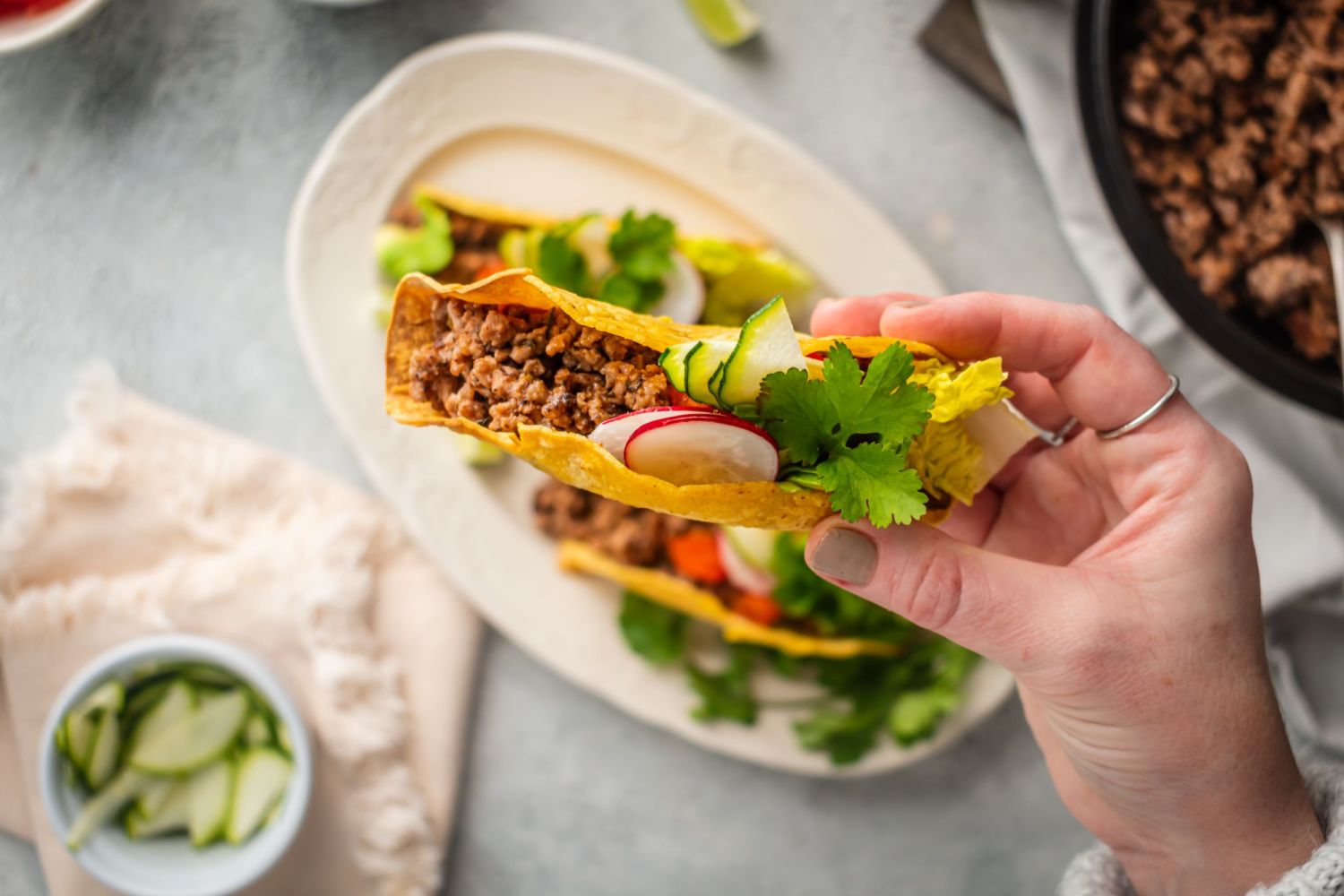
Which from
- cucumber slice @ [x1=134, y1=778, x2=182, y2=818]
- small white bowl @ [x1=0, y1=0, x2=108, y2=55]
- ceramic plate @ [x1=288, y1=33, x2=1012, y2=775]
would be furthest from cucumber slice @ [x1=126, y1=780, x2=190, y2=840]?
small white bowl @ [x1=0, y1=0, x2=108, y2=55]

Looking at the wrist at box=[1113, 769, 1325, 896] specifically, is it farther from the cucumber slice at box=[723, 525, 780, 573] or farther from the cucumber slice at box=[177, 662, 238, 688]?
the cucumber slice at box=[177, 662, 238, 688]

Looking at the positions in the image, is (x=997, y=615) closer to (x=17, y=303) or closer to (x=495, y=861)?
(x=495, y=861)

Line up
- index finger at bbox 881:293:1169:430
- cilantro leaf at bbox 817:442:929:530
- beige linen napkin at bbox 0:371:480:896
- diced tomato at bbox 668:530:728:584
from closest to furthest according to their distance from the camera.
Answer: cilantro leaf at bbox 817:442:929:530, index finger at bbox 881:293:1169:430, beige linen napkin at bbox 0:371:480:896, diced tomato at bbox 668:530:728:584

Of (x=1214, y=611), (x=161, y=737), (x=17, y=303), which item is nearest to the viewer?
(x=1214, y=611)

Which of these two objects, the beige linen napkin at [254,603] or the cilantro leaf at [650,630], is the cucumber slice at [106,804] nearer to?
the beige linen napkin at [254,603]

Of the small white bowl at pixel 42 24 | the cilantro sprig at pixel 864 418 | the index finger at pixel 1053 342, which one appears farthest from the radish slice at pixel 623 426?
the small white bowl at pixel 42 24

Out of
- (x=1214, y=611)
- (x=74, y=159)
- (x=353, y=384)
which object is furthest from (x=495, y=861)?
(x=74, y=159)

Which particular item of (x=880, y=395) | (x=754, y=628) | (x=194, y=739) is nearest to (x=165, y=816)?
(x=194, y=739)
